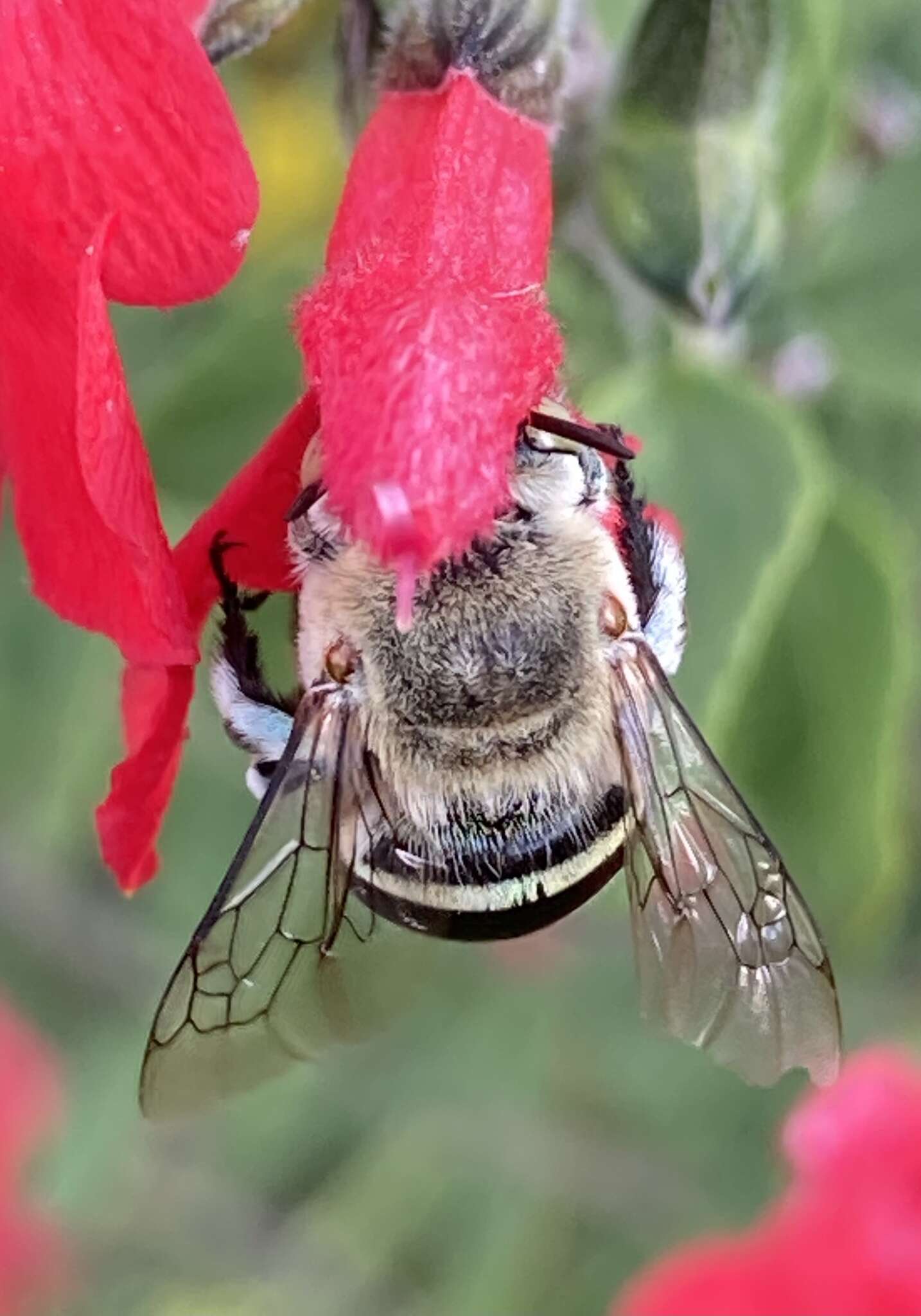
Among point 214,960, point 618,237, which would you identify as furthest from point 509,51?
point 214,960

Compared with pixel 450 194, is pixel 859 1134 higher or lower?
lower

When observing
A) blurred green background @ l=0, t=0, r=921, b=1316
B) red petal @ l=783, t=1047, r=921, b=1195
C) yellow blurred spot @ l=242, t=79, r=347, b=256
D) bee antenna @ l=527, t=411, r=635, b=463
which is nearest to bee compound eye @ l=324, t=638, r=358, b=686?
bee antenna @ l=527, t=411, r=635, b=463

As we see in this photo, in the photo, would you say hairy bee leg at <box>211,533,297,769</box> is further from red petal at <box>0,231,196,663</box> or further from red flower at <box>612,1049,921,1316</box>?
red flower at <box>612,1049,921,1316</box>

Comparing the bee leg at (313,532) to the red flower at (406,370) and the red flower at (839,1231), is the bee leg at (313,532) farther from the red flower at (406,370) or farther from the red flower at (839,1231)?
the red flower at (839,1231)

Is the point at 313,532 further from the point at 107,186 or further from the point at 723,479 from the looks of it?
the point at 723,479

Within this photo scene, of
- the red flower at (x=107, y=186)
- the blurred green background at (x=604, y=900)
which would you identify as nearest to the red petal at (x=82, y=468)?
the red flower at (x=107, y=186)

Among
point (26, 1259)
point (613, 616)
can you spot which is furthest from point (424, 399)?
point (26, 1259)
